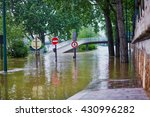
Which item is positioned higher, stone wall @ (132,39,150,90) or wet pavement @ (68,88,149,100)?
stone wall @ (132,39,150,90)

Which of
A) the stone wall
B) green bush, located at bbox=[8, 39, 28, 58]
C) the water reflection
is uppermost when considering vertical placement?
green bush, located at bbox=[8, 39, 28, 58]

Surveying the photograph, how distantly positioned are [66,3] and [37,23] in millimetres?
28300

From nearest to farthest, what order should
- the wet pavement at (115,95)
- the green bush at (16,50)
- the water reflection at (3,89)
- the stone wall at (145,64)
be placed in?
1. the wet pavement at (115,95)
2. the stone wall at (145,64)
3. the water reflection at (3,89)
4. the green bush at (16,50)

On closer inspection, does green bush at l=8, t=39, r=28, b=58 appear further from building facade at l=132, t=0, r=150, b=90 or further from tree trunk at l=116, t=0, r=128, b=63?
Result: building facade at l=132, t=0, r=150, b=90

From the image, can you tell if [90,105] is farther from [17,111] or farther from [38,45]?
[38,45]

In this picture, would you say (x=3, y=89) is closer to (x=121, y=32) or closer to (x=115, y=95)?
(x=115, y=95)

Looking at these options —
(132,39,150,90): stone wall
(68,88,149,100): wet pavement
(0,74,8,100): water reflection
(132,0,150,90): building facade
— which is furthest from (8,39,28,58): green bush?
(68,88,149,100): wet pavement

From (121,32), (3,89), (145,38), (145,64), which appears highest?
(121,32)

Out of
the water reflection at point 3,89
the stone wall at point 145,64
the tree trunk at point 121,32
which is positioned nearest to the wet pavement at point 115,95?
the stone wall at point 145,64

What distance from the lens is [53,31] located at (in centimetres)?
6762

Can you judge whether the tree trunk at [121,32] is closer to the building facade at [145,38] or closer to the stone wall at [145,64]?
the stone wall at [145,64]

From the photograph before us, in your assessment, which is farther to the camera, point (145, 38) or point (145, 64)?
point (145, 38)

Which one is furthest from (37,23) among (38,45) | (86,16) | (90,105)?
(90,105)

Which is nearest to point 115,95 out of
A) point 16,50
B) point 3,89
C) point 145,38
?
point 145,38
